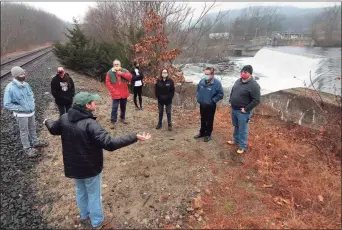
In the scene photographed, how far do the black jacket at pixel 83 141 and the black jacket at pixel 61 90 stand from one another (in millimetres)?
3287

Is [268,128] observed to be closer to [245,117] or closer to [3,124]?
[245,117]

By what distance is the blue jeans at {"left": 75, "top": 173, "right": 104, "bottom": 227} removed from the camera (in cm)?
334

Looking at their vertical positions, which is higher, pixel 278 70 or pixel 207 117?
pixel 207 117

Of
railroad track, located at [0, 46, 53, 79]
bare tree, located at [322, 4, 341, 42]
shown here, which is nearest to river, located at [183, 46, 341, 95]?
railroad track, located at [0, 46, 53, 79]

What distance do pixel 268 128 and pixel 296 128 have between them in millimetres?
951

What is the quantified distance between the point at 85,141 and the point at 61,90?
149 inches

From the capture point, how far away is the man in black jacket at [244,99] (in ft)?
16.9

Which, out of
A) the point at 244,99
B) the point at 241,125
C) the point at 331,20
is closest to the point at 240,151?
the point at 241,125

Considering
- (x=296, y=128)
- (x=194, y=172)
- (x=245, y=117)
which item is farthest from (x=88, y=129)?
(x=296, y=128)

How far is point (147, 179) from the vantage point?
4.77 meters

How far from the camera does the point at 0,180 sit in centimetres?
467

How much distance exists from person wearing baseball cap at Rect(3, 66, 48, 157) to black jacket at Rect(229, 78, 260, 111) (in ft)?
13.9

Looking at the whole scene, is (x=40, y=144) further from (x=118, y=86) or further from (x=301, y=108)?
(x=301, y=108)

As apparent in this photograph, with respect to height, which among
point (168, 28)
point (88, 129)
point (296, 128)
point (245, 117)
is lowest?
point (296, 128)
